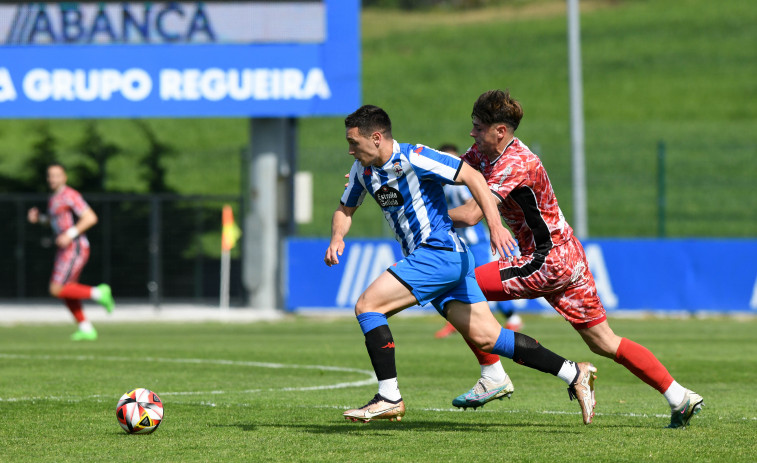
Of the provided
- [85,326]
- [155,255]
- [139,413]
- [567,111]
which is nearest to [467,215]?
[139,413]

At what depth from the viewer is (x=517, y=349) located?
7148 millimetres

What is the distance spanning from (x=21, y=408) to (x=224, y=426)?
1705 millimetres

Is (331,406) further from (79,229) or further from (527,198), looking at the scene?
(79,229)

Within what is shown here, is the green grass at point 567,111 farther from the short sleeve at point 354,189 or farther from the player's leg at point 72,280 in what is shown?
the short sleeve at point 354,189

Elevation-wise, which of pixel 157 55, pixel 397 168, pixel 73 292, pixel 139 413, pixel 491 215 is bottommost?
pixel 139 413

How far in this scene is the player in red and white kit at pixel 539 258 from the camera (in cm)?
711

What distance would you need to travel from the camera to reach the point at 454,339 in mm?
14797

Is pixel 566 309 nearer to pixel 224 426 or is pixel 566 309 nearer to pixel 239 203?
pixel 224 426

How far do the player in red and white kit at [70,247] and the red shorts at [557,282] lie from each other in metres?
9.15

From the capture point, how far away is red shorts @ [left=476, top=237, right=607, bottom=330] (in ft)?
23.4

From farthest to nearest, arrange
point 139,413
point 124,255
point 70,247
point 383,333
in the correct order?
point 124,255 → point 70,247 → point 383,333 → point 139,413

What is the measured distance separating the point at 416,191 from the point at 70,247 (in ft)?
Result: 31.5

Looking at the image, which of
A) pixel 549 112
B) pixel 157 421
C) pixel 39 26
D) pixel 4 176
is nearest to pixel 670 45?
pixel 549 112

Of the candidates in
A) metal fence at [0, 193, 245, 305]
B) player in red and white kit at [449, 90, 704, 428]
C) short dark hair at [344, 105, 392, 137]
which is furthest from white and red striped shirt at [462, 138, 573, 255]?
metal fence at [0, 193, 245, 305]
